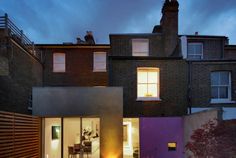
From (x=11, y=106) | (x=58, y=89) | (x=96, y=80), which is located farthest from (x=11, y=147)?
(x=96, y=80)

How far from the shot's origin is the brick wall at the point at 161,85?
1934 cm

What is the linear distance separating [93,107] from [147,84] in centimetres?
455

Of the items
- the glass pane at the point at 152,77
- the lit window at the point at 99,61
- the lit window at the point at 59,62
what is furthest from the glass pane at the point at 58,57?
the glass pane at the point at 152,77

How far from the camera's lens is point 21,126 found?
1347 centimetres

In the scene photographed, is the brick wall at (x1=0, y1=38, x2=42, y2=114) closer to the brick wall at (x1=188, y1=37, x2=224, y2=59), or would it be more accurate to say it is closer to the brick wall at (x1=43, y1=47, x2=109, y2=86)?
the brick wall at (x1=43, y1=47, x2=109, y2=86)

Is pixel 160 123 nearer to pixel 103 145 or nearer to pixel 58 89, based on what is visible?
pixel 103 145

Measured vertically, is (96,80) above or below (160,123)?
above

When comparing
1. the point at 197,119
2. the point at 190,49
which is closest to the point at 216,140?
the point at 197,119

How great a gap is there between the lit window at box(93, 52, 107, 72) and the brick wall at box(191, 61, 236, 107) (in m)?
9.55

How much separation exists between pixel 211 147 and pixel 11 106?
11677mm

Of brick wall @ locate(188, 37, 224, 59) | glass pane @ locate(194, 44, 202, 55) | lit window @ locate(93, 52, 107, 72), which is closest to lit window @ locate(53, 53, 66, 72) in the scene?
lit window @ locate(93, 52, 107, 72)

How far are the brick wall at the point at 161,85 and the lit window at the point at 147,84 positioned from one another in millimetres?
288

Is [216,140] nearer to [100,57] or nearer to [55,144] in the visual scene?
[55,144]

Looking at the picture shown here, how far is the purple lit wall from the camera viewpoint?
717 inches
